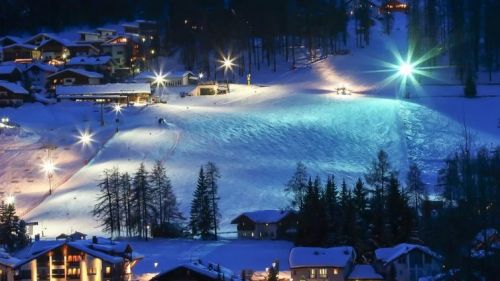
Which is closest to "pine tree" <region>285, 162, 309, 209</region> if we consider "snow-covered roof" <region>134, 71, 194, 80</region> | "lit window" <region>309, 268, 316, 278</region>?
"lit window" <region>309, 268, 316, 278</region>

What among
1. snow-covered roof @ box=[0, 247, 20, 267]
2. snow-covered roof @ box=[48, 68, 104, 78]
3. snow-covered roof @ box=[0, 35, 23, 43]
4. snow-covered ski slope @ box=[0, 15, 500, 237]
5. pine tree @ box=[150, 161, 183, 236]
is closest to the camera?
snow-covered roof @ box=[0, 247, 20, 267]

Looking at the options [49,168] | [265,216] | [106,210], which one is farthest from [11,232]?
[49,168]

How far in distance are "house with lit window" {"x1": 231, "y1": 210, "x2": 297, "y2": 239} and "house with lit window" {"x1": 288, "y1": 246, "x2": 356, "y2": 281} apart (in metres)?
5.60

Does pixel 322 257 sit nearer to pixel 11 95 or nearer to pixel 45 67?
pixel 11 95

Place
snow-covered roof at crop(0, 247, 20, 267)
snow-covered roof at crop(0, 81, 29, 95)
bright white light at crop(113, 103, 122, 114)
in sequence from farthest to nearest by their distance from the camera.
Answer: snow-covered roof at crop(0, 81, 29, 95) → bright white light at crop(113, 103, 122, 114) → snow-covered roof at crop(0, 247, 20, 267)

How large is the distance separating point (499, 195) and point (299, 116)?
31476mm

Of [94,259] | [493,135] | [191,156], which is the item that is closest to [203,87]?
[191,156]

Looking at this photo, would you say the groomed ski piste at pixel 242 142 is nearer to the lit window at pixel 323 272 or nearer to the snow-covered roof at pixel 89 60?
the lit window at pixel 323 272

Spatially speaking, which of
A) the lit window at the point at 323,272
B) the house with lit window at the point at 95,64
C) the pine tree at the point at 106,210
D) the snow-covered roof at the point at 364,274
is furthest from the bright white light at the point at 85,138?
the snow-covered roof at the point at 364,274

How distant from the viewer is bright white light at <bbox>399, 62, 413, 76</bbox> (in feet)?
190

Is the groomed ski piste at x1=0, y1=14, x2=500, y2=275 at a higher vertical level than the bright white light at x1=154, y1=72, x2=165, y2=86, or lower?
lower

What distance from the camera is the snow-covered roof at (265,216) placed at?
31359 millimetres

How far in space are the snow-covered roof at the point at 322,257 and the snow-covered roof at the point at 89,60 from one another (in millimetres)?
43516

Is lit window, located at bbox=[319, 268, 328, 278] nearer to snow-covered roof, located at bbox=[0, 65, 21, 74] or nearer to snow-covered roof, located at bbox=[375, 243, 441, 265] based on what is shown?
snow-covered roof, located at bbox=[375, 243, 441, 265]
